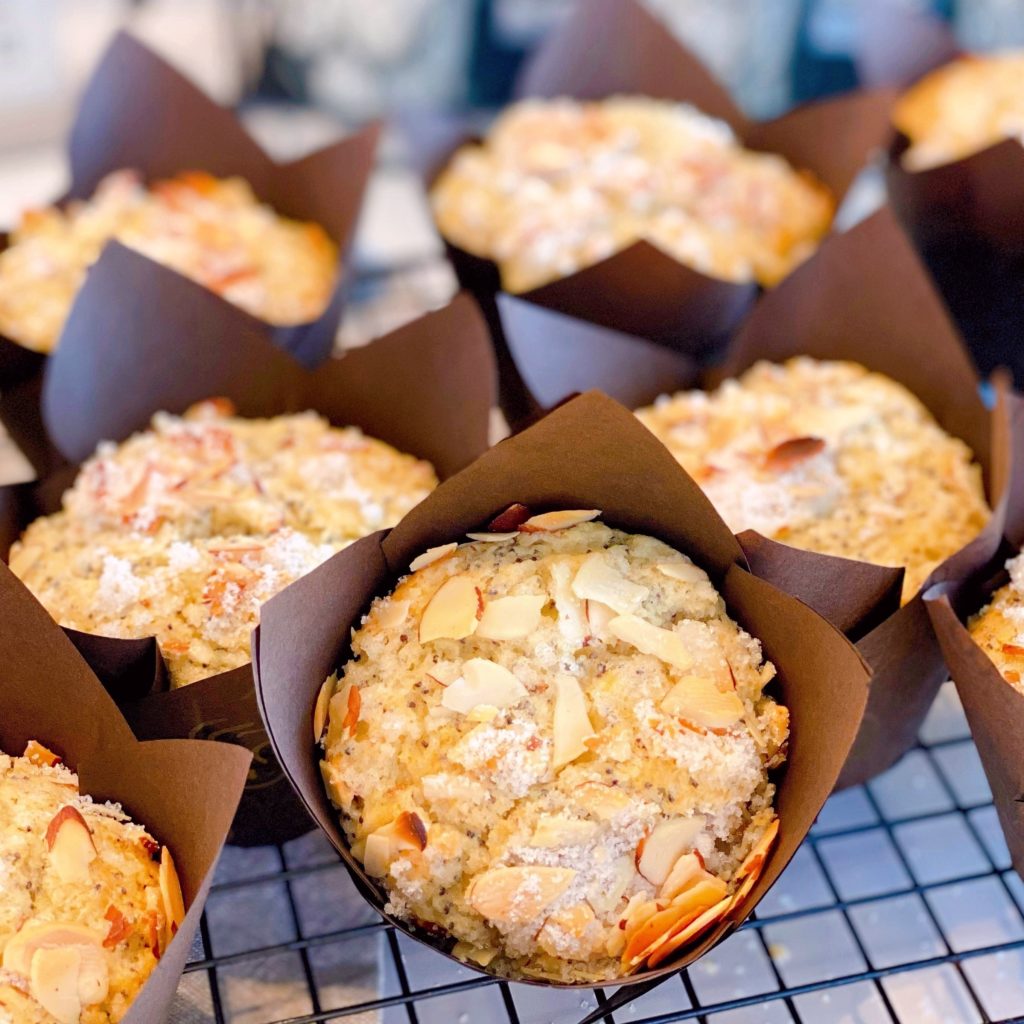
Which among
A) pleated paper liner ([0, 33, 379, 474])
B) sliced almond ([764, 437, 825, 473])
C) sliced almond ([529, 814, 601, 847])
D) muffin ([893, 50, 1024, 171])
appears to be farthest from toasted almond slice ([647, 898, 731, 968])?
muffin ([893, 50, 1024, 171])

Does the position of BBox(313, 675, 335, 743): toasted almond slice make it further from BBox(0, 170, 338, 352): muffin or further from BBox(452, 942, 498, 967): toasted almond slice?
BBox(0, 170, 338, 352): muffin

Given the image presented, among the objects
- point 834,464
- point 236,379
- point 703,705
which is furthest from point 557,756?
point 236,379

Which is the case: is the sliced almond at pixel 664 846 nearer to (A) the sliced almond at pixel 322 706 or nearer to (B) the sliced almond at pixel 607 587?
(B) the sliced almond at pixel 607 587

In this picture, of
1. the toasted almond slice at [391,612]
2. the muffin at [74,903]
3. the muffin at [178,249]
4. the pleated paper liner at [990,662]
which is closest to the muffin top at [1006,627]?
the pleated paper liner at [990,662]

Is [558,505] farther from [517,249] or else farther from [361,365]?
[517,249]

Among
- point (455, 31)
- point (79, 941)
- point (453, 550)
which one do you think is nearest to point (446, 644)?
point (453, 550)

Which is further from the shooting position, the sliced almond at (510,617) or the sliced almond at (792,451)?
the sliced almond at (792,451)
